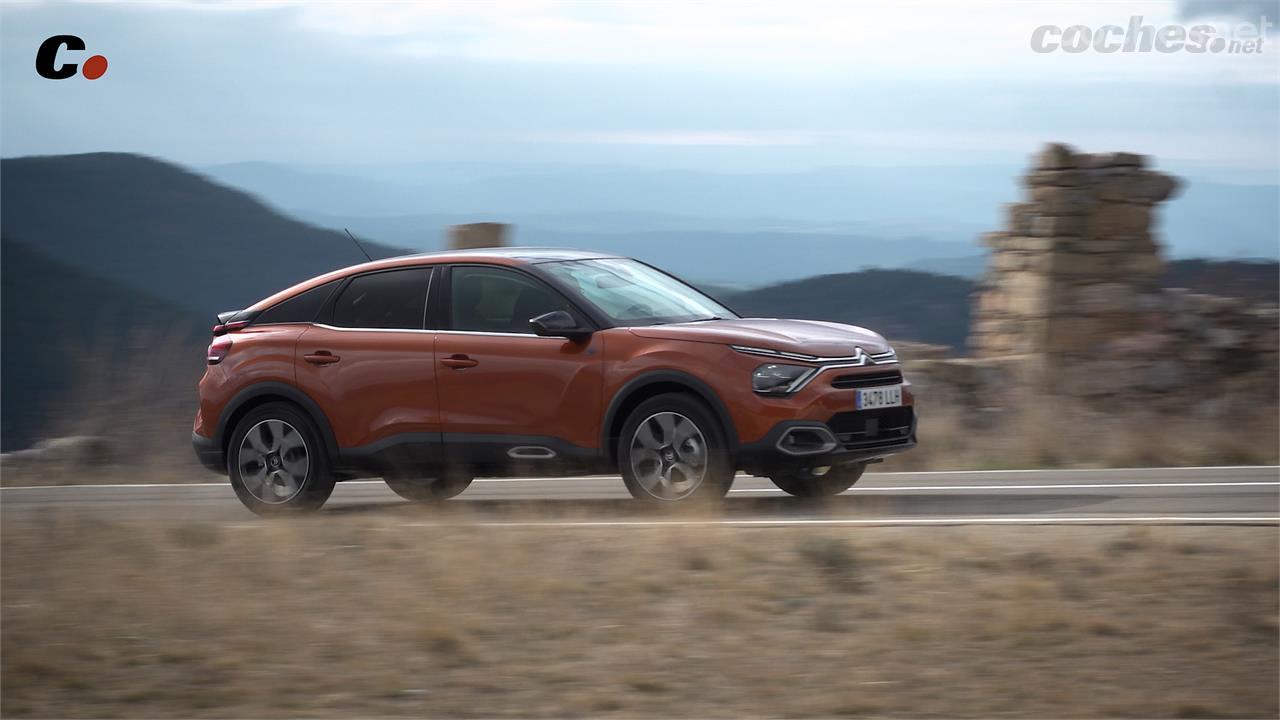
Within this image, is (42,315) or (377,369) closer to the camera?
(377,369)

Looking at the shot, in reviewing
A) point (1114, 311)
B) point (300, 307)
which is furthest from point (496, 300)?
point (1114, 311)

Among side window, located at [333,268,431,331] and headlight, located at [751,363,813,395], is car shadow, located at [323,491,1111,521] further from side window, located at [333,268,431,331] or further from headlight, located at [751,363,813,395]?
side window, located at [333,268,431,331]

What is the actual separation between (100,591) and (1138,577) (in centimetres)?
471

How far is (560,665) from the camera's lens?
623 cm

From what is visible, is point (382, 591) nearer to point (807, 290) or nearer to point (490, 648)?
point (490, 648)

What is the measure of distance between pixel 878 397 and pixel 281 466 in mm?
3888

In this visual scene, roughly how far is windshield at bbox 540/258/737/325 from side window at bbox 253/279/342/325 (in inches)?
63.0

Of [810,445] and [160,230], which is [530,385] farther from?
[160,230]

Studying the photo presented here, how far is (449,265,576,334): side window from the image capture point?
1024 cm

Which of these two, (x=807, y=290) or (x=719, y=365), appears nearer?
(x=719, y=365)

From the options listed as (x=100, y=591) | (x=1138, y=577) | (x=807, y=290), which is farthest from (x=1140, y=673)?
(x=807, y=290)

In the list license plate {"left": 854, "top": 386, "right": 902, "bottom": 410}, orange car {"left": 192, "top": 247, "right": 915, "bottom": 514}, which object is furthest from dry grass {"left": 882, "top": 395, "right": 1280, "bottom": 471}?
license plate {"left": 854, "top": 386, "right": 902, "bottom": 410}

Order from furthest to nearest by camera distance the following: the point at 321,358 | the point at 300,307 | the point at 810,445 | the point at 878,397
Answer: the point at 300,307
the point at 321,358
the point at 878,397
the point at 810,445

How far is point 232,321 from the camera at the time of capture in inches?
447
